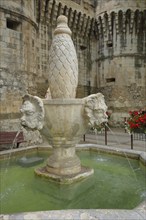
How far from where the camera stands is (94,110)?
3.23 m

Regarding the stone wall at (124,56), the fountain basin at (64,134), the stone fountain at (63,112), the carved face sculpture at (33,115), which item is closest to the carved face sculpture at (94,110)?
the stone fountain at (63,112)

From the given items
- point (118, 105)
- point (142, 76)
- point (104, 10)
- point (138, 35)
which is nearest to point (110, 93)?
point (118, 105)

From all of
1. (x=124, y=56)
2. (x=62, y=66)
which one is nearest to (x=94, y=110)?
(x=62, y=66)

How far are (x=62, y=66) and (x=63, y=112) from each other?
27.0 inches

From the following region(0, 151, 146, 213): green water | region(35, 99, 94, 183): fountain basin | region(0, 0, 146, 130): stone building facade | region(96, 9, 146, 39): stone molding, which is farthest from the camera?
region(96, 9, 146, 39): stone molding

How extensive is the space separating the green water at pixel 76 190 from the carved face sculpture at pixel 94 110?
0.94m

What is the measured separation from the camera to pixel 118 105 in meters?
15.2

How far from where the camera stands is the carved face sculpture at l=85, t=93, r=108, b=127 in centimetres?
320

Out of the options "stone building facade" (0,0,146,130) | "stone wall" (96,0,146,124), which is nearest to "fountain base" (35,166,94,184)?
"stone building facade" (0,0,146,130)

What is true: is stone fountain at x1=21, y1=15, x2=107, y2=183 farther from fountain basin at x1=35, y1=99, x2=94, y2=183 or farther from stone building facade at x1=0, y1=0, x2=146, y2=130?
stone building facade at x1=0, y1=0, x2=146, y2=130

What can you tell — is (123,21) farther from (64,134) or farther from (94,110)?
(64,134)

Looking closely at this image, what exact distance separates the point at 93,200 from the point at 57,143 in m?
1.02

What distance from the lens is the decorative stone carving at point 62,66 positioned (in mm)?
3213

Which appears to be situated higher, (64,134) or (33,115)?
(33,115)
